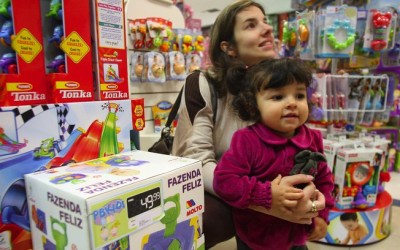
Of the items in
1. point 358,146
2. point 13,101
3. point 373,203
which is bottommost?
point 373,203

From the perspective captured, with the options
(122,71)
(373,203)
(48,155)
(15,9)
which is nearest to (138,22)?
(122,71)

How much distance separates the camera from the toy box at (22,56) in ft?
2.32

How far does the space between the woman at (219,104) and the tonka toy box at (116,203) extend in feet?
0.78

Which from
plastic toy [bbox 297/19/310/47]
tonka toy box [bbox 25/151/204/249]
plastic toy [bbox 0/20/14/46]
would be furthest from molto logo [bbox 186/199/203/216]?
plastic toy [bbox 297/19/310/47]

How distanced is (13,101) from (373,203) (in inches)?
65.2

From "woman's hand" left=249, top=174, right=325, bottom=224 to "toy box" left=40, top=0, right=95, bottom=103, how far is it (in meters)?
0.56

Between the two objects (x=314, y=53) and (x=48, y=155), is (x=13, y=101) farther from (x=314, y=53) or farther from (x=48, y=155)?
(x=314, y=53)

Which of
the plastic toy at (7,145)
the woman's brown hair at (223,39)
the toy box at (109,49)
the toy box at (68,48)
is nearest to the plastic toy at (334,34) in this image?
the woman's brown hair at (223,39)

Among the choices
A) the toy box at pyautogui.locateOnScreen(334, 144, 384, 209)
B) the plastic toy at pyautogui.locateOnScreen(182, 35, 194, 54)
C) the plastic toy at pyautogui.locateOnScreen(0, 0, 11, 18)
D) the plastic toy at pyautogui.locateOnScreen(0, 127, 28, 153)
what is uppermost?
the plastic toy at pyautogui.locateOnScreen(182, 35, 194, 54)

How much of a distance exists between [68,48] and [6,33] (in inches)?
5.4

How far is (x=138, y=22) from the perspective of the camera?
1.74 metres

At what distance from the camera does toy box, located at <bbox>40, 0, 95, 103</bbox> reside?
0.77m

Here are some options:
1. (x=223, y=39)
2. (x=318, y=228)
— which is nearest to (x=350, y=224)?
(x=318, y=228)

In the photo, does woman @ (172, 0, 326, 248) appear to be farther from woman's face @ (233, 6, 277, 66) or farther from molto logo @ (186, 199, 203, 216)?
molto logo @ (186, 199, 203, 216)
